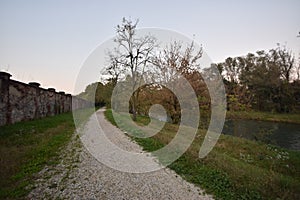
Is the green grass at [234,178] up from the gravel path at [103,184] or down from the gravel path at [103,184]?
down

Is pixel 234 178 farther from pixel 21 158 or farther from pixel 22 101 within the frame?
pixel 22 101

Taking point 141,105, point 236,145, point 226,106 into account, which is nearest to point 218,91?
point 226,106

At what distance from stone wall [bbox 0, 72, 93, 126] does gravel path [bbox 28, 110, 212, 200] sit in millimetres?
7543

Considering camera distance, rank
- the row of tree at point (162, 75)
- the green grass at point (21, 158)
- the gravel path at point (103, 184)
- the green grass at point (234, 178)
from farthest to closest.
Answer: the row of tree at point (162, 75) < the green grass at point (234, 178) < the green grass at point (21, 158) < the gravel path at point (103, 184)

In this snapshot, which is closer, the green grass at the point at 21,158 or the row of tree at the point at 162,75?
the green grass at the point at 21,158

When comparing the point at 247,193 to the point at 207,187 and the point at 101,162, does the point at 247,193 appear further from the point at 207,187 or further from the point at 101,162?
the point at 101,162

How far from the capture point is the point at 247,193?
4.51m

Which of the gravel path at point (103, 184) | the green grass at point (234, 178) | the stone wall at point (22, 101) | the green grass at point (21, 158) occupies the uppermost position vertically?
the stone wall at point (22, 101)

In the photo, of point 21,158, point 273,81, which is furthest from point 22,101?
A: point 273,81

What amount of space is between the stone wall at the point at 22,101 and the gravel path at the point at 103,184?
7.54 metres

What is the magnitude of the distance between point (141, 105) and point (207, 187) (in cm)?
1458

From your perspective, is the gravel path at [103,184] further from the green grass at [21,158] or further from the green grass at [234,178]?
the green grass at [234,178]

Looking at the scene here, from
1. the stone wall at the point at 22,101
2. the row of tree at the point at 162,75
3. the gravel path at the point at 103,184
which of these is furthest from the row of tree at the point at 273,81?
the gravel path at the point at 103,184

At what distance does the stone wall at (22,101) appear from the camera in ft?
36.3
